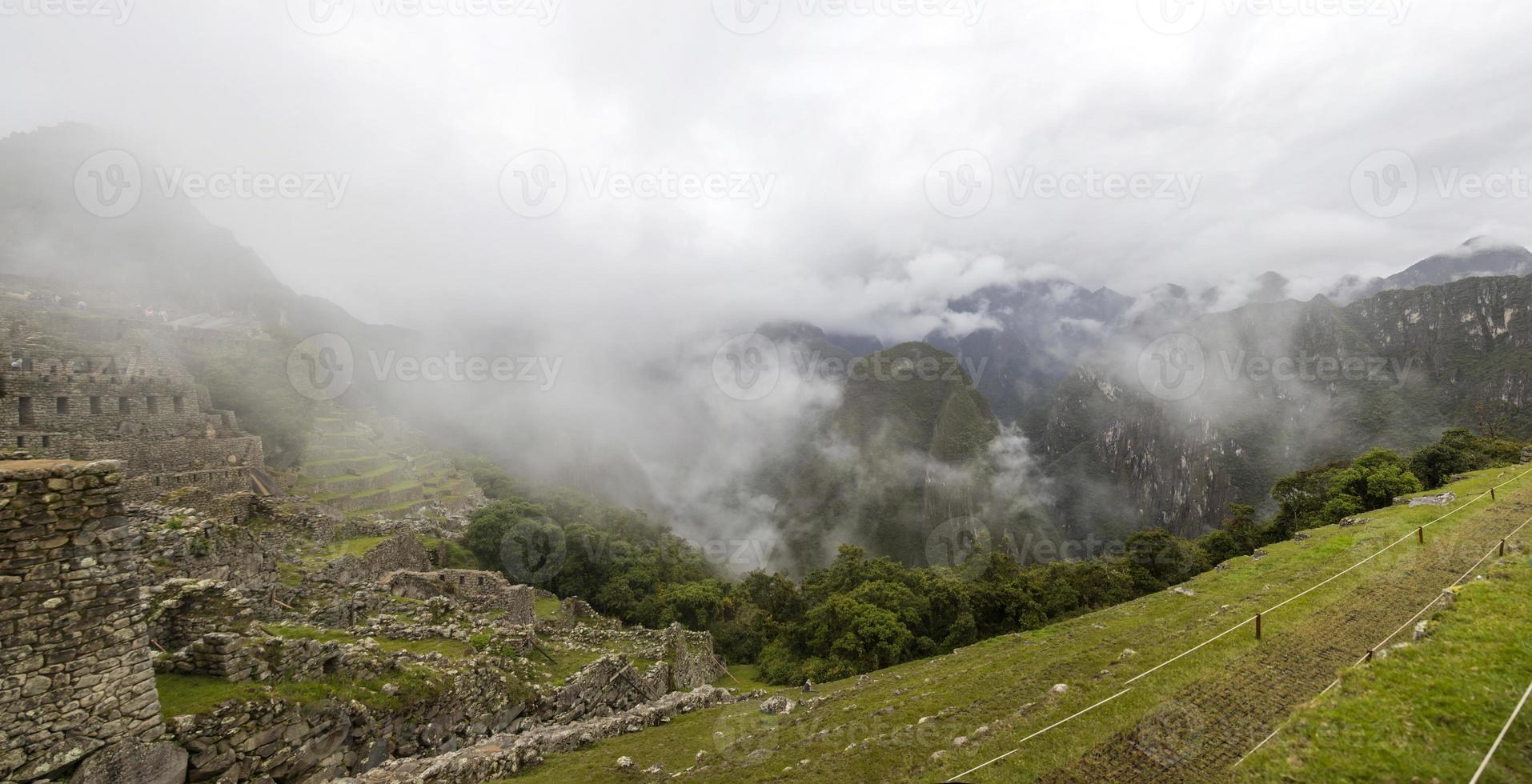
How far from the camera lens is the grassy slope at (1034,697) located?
1141 centimetres

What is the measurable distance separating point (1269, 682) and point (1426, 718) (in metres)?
3.75

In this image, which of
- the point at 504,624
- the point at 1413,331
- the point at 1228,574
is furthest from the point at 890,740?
the point at 1413,331

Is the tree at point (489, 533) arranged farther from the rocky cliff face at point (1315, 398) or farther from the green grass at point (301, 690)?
the rocky cliff face at point (1315, 398)

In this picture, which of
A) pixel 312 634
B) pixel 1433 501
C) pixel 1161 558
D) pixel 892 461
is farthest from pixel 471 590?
pixel 892 461

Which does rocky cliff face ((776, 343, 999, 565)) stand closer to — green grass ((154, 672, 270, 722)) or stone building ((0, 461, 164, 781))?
green grass ((154, 672, 270, 722))

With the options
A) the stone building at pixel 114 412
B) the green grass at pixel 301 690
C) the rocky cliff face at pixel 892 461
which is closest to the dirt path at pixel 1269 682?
the green grass at pixel 301 690

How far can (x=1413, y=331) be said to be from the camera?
166375 mm

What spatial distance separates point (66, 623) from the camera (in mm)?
6930

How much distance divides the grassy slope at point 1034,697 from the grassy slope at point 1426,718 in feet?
4.16

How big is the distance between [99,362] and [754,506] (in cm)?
13913

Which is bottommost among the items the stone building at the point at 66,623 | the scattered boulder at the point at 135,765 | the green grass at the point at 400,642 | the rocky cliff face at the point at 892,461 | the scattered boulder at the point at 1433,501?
the rocky cliff face at the point at 892,461

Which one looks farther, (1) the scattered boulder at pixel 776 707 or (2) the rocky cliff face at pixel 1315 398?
(2) the rocky cliff face at pixel 1315 398

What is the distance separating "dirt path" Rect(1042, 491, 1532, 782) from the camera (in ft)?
32.7

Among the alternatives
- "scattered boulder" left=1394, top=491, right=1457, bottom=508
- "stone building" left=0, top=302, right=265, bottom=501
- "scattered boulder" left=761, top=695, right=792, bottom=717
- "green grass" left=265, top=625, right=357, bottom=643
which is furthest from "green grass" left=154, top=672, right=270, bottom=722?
"scattered boulder" left=1394, top=491, right=1457, bottom=508
